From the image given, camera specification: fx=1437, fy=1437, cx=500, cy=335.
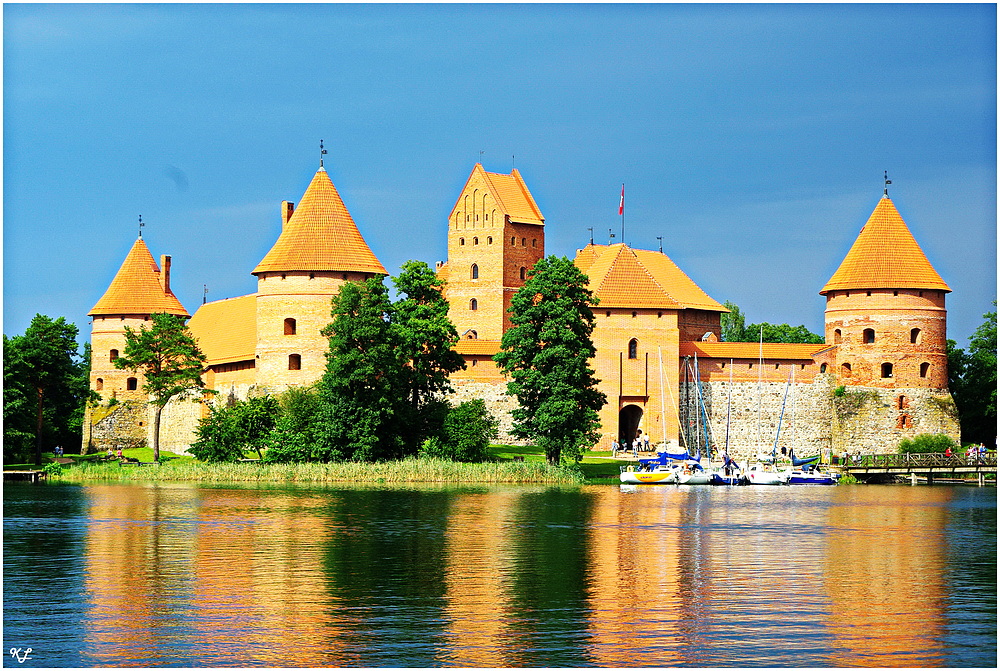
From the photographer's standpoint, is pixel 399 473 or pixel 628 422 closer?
pixel 399 473

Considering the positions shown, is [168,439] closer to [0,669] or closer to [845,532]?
[845,532]

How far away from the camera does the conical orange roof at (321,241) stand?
46375mm

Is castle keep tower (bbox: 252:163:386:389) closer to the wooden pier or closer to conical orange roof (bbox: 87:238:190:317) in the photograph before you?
conical orange roof (bbox: 87:238:190:317)

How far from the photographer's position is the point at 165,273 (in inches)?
2379

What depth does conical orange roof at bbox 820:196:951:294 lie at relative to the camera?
47.7 meters

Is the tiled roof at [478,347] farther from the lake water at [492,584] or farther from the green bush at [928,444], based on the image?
the lake water at [492,584]

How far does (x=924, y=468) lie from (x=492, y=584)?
2768 cm

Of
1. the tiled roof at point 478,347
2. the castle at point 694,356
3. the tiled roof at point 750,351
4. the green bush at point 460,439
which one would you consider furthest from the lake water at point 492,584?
the tiled roof at point 478,347

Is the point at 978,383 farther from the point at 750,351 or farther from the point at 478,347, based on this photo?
the point at 478,347

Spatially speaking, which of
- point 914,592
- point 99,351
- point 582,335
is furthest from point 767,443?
point 914,592

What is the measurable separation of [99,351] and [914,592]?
4458cm

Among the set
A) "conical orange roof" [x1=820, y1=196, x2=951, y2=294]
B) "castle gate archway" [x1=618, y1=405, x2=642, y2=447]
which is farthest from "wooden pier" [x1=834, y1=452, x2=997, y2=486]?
"castle gate archway" [x1=618, y1=405, x2=642, y2=447]

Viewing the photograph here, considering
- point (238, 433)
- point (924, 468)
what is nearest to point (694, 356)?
point (924, 468)

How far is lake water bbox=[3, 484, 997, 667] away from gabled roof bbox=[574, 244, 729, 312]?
19.2 metres
